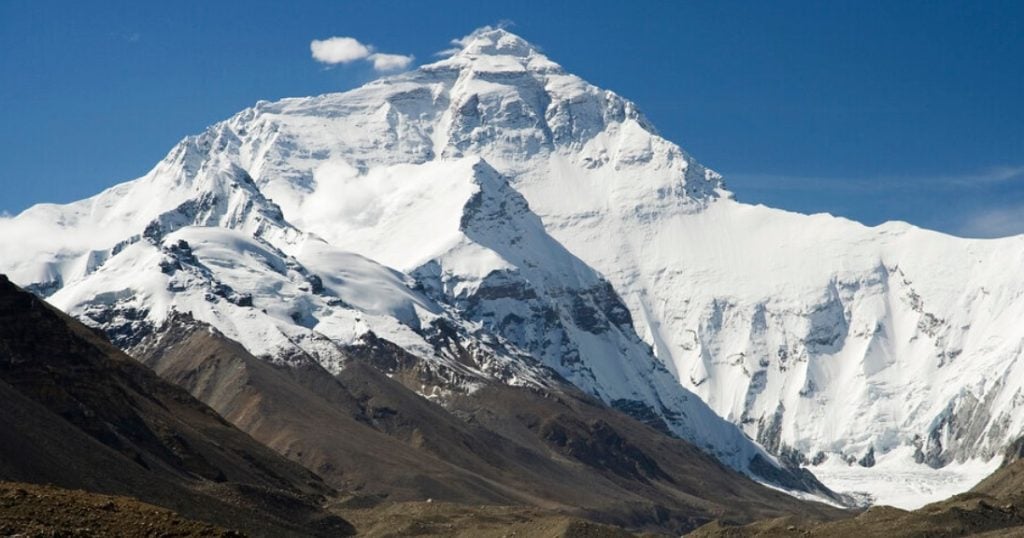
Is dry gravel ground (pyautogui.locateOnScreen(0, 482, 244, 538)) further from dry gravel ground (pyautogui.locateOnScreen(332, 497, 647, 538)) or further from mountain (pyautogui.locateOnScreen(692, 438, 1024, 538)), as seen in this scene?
mountain (pyautogui.locateOnScreen(692, 438, 1024, 538))

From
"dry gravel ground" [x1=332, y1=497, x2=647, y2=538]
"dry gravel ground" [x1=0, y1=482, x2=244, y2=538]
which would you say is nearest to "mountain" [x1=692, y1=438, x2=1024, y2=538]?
"dry gravel ground" [x1=332, y1=497, x2=647, y2=538]

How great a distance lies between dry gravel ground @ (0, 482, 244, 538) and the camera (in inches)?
3332

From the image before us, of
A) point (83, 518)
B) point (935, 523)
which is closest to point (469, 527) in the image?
point (935, 523)

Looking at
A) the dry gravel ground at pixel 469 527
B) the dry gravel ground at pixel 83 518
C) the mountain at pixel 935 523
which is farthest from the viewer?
the mountain at pixel 935 523

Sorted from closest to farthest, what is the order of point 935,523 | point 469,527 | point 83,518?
1. point 83,518
2. point 935,523
3. point 469,527

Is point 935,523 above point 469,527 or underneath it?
above

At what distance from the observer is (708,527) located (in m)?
191

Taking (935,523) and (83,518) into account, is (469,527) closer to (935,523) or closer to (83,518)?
(935,523)

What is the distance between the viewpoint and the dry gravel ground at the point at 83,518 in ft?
278

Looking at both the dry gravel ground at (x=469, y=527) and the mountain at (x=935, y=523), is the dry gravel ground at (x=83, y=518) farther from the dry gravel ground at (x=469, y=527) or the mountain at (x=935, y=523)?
the mountain at (x=935, y=523)

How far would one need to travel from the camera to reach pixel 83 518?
287ft

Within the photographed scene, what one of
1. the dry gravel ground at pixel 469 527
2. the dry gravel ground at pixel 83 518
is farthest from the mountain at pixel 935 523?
the dry gravel ground at pixel 83 518

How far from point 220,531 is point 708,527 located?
373ft

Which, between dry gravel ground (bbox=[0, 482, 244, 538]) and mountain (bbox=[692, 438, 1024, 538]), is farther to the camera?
mountain (bbox=[692, 438, 1024, 538])
